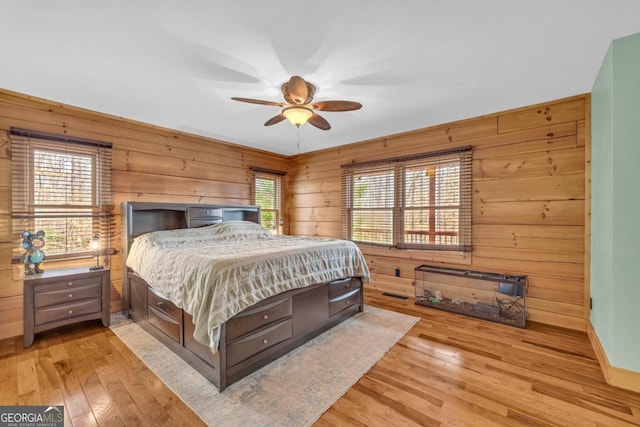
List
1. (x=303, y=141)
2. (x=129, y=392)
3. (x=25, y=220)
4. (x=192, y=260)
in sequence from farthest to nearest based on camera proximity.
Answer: (x=303, y=141) → (x=25, y=220) → (x=192, y=260) → (x=129, y=392)

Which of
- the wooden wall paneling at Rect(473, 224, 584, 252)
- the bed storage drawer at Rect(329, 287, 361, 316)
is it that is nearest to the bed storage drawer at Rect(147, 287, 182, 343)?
the bed storage drawer at Rect(329, 287, 361, 316)

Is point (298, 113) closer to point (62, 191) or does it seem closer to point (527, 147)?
point (527, 147)

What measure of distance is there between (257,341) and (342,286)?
3.95 ft

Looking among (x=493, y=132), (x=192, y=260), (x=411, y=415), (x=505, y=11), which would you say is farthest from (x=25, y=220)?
(x=493, y=132)

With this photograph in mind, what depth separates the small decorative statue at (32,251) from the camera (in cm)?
267

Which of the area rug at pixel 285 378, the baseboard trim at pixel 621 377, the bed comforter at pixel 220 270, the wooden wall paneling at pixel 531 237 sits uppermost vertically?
the wooden wall paneling at pixel 531 237

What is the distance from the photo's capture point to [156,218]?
11.8 feet

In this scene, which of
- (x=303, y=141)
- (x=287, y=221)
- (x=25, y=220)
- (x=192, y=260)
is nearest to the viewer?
(x=192, y=260)

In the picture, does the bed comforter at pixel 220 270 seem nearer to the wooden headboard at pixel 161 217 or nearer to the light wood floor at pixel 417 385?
the wooden headboard at pixel 161 217

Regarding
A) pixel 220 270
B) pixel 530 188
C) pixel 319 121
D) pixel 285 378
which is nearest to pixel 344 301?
pixel 285 378

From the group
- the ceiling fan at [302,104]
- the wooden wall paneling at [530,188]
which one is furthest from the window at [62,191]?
the wooden wall paneling at [530,188]

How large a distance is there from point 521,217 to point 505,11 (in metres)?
2.32

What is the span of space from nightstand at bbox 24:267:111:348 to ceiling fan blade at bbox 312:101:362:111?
2.86 metres

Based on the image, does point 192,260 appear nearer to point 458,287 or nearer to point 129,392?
point 129,392
